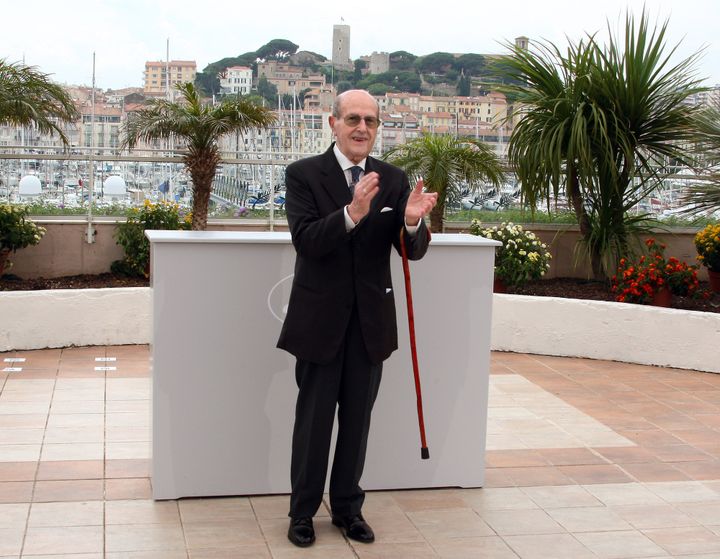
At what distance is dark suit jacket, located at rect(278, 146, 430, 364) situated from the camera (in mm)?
4094

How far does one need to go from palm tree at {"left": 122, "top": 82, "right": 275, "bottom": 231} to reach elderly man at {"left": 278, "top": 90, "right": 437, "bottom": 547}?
6330 millimetres

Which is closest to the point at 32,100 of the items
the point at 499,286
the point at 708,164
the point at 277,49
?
the point at 499,286

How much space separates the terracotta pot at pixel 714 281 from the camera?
9.38 metres

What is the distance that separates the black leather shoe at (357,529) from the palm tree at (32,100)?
21.4ft

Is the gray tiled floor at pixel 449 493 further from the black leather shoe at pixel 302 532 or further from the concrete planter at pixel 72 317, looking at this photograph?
the concrete planter at pixel 72 317

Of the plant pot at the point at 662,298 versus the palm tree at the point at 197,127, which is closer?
the plant pot at the point at 662,298

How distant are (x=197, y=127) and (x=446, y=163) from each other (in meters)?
2.63

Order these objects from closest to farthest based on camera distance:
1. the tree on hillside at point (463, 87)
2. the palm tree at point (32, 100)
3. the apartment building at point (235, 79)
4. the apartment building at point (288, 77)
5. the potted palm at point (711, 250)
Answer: the potted palm at point (711, 250)
the palm tree at point (32, 100)
the apartment building at point (235, 79)
the tree on hillside at point (463, 87)
the apartment building at point (288, 77)

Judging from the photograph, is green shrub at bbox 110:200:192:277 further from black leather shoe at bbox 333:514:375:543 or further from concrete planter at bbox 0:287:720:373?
black leather shoe at bbox 333:514:375:543

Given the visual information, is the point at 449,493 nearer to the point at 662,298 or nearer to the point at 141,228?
the point at 662,298

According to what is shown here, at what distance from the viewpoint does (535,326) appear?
338 inches

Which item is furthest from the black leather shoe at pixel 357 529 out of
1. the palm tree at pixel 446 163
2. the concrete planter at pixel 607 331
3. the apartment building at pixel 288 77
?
the apartment building at pixel 288 77

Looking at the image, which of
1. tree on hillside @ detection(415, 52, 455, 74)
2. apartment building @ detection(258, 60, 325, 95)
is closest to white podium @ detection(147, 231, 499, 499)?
apartment building @ detection(258, 60, 325, 95)

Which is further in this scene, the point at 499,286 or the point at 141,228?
the point at 141,228
